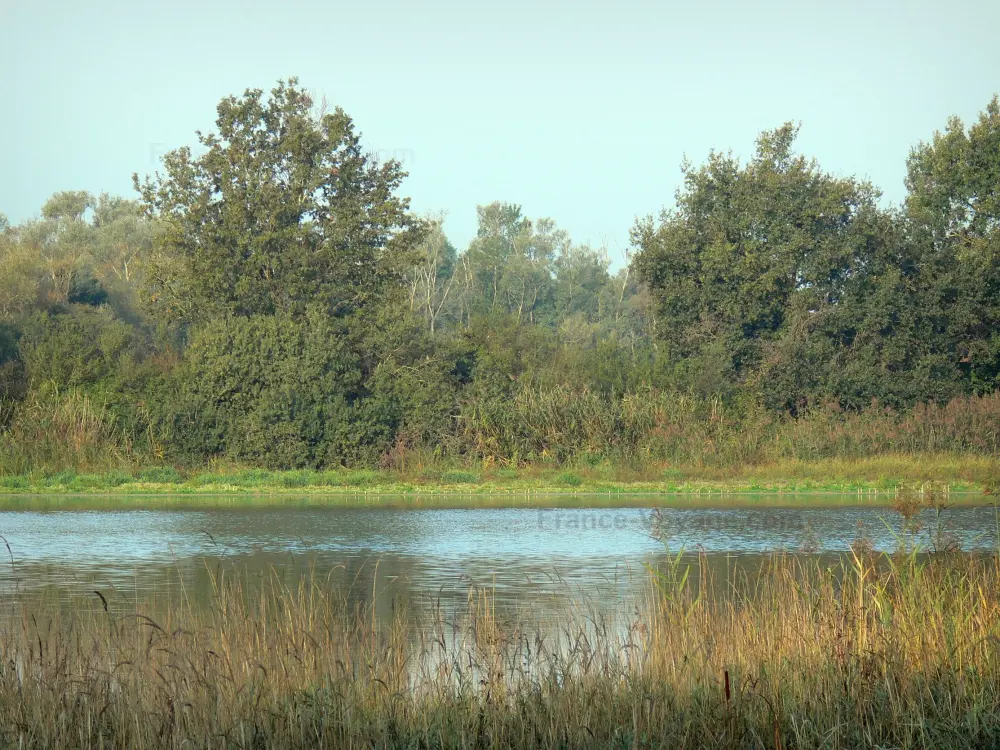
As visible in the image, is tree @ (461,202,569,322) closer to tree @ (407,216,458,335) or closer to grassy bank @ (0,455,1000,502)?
tree @ (407,216,458,335)

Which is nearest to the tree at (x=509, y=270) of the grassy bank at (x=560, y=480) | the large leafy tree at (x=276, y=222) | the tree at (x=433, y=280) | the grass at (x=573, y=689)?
the tree at (x=433, y=280)

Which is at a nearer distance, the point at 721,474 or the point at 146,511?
the point at 146,511

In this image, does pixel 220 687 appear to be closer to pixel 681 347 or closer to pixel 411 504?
pixel 411 504

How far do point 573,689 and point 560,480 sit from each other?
23.6 metres

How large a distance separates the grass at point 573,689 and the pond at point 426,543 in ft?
5.92

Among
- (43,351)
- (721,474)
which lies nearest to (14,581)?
(721,474)

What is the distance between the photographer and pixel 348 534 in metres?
20.6

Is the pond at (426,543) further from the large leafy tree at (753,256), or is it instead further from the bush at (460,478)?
the large leafy tree at (753,256)

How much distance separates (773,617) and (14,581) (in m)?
10.3

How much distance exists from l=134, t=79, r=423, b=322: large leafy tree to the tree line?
78mm

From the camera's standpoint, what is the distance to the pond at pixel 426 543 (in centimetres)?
1383

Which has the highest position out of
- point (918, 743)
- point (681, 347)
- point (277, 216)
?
point (277, 216)

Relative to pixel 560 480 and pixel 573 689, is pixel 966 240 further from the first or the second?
pixel 573 689

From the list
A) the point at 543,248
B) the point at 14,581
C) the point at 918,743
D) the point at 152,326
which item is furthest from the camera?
the point at 543,248
